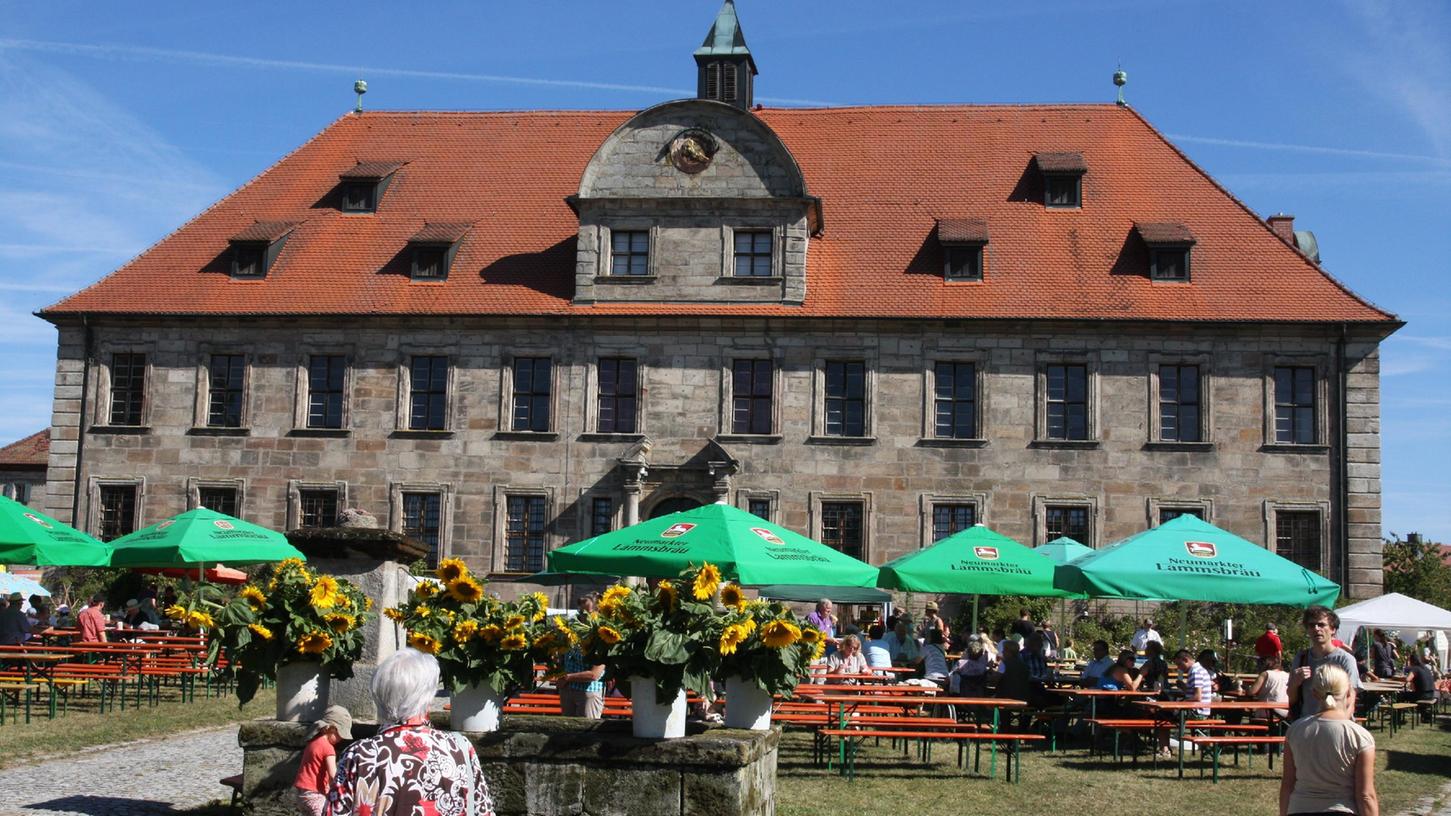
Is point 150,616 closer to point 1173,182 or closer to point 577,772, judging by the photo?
point 577,772

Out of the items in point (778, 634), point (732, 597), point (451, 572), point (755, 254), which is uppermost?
point (755, 254)

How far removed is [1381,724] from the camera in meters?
22.7

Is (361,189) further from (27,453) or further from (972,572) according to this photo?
(27,453)

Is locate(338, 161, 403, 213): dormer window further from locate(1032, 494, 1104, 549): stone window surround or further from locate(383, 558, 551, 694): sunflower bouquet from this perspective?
locate(383, 558, 551, 694): sunflower bouquet

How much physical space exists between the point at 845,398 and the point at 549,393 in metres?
6.48

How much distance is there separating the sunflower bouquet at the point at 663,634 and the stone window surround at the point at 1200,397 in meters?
24.0

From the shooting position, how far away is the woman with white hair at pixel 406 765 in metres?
5.89

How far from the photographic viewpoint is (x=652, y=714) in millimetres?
9602

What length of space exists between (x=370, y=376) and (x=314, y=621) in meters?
23.6

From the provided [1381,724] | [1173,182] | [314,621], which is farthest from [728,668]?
[1173,182]

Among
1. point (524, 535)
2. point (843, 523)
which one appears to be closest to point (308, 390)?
point (524, 535)

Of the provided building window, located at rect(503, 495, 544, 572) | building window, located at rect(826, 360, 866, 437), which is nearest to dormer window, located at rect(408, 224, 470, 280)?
building window, located at rect(503, 495, 544, 572)

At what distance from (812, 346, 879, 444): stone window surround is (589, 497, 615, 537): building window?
4.31 metres

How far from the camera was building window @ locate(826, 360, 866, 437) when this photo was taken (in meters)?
32.8
